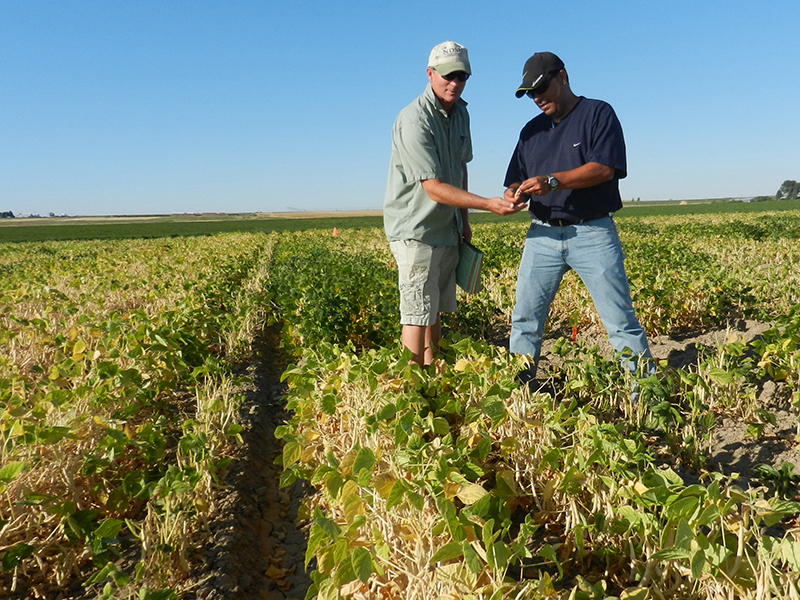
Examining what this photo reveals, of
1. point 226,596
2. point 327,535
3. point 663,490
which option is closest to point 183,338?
point 226,596

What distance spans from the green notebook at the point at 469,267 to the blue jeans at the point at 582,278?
12.9 inches

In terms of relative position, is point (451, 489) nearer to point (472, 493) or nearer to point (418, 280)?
point (472, 493)

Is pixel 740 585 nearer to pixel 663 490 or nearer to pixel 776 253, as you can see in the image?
pixel 663 490

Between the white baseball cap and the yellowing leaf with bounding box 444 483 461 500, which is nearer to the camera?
the yellowing leaf with bounding box 444 483 461 500

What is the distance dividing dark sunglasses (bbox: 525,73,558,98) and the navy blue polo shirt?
26cm

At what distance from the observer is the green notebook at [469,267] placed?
3.62m

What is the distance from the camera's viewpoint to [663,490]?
1738mm

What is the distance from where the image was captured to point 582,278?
350 cm

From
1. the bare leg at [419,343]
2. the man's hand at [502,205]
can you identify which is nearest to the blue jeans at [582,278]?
the man's hand at [502,205]

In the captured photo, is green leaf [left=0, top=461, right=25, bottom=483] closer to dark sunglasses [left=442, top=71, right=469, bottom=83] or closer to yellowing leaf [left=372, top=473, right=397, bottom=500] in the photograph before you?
yellowing leaf [left=372, top=473, right=397, bottom=500]

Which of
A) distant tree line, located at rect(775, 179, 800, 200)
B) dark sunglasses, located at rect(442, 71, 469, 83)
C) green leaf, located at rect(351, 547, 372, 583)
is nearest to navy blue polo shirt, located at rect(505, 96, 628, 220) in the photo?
dark sunglasses, located at rect(442, 71, 469, 83)

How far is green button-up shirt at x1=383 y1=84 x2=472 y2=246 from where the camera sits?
314 cm

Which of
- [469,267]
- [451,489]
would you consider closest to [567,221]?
[469,267]

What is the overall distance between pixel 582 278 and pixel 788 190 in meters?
123
